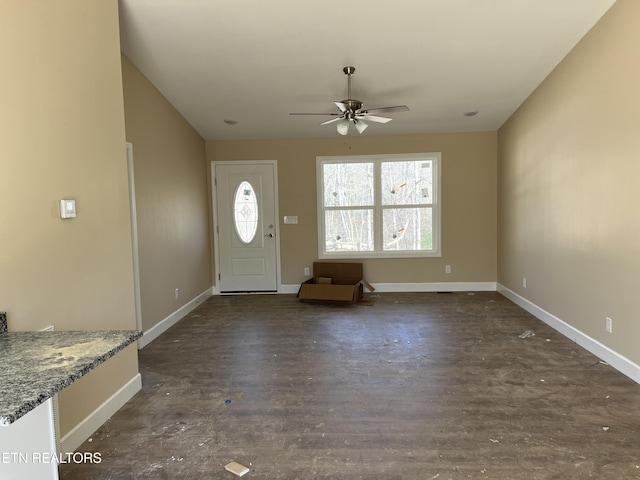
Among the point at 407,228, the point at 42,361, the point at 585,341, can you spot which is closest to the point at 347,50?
the point at 407,228

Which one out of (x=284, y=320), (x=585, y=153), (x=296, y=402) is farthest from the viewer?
(x=284, y=320)

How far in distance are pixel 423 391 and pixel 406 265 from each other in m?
3.28

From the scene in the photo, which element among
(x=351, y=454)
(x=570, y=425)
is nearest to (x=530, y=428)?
(x=570, y=425)

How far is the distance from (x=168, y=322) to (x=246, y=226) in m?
2.09

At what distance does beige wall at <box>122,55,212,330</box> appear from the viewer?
351 cm

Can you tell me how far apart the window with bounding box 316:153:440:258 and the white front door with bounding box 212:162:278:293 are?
80 cm

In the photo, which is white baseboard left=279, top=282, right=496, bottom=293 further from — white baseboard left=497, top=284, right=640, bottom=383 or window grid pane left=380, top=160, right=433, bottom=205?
window grid pane left=380, top=160, right=433, bottom=205

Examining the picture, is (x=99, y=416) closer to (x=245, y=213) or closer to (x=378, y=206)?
(x=245, y=213)

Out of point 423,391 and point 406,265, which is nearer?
point 423,391

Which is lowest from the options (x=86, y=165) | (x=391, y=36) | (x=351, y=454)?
(x=351, y=454)

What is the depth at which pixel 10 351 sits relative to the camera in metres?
1.29

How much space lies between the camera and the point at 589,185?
3068mm

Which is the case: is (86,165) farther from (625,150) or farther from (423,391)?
(625,150)

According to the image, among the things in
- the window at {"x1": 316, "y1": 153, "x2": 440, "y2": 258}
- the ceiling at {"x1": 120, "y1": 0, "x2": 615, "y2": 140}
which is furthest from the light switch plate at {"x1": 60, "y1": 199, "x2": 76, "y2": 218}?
the window at {"x1": 316, "y1": 153, "x2": 440, "y2": 258}
